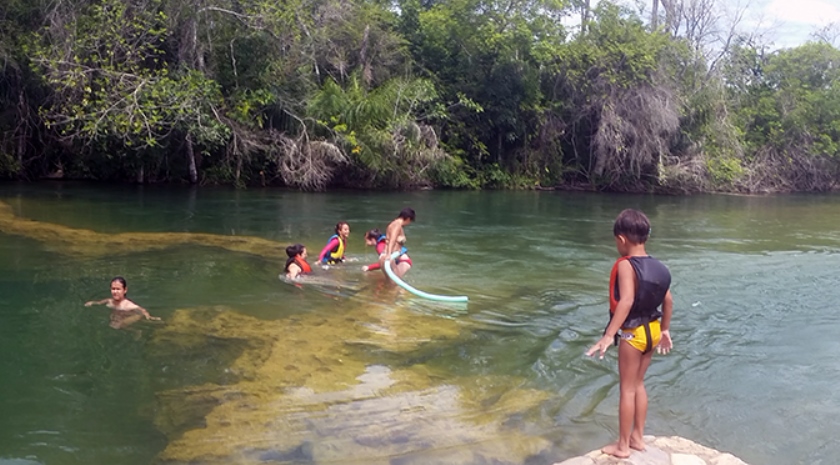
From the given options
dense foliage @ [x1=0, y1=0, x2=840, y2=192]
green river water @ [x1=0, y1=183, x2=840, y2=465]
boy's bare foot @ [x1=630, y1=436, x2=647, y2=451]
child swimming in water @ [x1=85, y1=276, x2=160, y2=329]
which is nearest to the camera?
boy's bare foot @ [x1=630, y1=436, x2=647, y2=451]

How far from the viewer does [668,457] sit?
4.68m

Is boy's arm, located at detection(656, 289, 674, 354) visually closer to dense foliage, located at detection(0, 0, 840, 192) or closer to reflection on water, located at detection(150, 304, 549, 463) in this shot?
reflection on water, located at detection(150, 304, 549, 463)

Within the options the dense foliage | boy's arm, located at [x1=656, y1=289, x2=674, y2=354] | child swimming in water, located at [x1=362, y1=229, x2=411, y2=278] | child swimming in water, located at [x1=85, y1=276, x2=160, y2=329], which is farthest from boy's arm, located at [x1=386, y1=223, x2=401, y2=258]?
the dense foliage

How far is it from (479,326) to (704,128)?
26818 mm

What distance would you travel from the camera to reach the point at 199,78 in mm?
21203

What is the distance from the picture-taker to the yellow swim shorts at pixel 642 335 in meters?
4.59

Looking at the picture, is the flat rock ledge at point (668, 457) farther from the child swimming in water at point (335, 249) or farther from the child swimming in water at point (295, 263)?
the child swimming in water at point (335, 249)

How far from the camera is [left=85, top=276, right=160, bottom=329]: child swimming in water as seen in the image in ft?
27.9

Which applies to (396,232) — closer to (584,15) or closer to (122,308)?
(122,308)

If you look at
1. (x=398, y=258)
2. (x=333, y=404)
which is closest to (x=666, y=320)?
(x=333, y=404)

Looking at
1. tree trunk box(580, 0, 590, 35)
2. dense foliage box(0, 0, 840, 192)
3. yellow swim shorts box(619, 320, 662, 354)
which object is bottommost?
yellow swim shorts box(619, 320, 662, 354)

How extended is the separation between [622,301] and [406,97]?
22.5 m

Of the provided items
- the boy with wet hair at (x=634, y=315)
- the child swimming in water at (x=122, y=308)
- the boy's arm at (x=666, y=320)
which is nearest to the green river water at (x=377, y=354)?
the child swimming in water at (x=122, y=308)

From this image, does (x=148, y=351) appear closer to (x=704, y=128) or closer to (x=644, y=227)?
(x=644, y=227)
